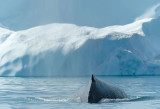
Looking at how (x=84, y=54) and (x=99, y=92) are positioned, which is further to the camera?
(x=84, y=54)

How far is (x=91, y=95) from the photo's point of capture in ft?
47.5

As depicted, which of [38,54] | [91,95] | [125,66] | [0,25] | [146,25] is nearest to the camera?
[91,95]

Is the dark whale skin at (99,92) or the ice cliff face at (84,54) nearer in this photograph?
the dark whale skin at (99,92)

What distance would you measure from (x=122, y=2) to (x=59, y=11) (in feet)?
47.5

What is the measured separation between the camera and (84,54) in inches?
2137

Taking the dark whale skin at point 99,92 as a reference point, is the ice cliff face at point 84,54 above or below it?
above

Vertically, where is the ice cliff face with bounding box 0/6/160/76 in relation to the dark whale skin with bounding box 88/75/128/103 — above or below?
above

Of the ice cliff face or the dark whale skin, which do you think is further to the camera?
the ice cliff face

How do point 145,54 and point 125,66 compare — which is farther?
point 145,54

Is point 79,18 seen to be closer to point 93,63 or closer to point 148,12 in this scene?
point 148,12

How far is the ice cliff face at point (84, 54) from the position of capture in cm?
5097

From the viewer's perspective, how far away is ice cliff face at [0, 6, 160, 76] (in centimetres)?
5097

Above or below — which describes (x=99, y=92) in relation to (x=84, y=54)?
below

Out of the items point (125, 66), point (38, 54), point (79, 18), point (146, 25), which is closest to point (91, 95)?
point (125, 66)
